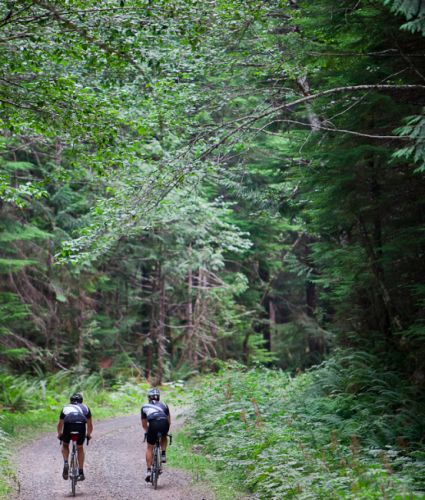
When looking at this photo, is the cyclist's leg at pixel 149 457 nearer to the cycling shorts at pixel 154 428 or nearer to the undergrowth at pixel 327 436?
the cycling shorts at pixel 154 428

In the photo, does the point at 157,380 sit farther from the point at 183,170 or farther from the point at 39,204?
the point at 183,170

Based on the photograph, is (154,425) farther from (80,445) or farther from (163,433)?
(80,445)

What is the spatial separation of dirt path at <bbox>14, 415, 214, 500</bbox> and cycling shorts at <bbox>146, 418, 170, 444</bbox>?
799 mm

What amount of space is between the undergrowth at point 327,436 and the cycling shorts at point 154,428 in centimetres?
128

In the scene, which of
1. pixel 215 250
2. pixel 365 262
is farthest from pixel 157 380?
pixel 365 262

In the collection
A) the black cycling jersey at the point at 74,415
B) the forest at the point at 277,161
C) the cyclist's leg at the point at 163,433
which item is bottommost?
the cyclist's leg at the point at 163,433

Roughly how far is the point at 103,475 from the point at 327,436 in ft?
13.7

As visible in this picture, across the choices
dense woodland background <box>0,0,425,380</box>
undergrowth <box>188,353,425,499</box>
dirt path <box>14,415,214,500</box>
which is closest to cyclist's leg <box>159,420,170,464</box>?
dirt path <box>14,415,214,500</box>

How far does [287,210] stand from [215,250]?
9.98m

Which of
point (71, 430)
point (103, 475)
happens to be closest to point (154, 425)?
point (71, 430)

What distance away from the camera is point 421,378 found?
1171 centimetres

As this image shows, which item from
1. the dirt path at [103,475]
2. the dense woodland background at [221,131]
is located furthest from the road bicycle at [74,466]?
the dense woodland background at [221,131]

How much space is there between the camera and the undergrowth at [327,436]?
314 inches

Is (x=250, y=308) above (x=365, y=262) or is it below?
above
